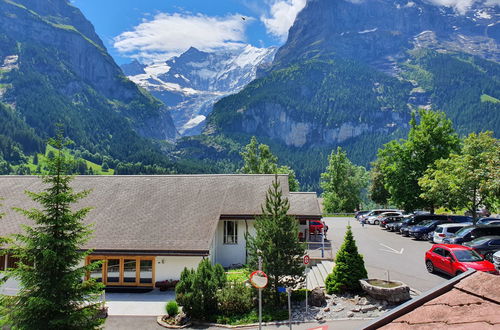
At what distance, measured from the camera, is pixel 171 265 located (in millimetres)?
25359

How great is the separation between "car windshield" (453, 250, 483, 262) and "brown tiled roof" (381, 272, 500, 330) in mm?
20530

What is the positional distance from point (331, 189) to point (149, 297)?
66.6 metres

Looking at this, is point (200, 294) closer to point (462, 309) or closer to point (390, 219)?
point (462, 309)

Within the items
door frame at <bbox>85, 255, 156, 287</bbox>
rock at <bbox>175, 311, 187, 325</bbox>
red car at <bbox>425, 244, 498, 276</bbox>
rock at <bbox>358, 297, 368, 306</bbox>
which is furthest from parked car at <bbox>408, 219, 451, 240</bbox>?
rock at <bbox>175, 311, 187, 325</bbox>

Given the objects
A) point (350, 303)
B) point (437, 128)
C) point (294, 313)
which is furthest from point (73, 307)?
point (437, 128)

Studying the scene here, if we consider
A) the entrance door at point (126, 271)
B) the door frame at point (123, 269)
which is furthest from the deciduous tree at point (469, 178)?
the entrance door at point (126, 271)

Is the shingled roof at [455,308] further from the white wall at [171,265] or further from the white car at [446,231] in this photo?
the white car at [446,231]

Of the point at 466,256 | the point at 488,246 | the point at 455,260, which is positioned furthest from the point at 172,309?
the point at 488,246

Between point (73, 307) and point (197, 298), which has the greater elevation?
point (73, 307)

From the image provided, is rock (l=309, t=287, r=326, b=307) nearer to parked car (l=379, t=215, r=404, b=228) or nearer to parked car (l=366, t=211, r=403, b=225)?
parked car (l=379, t=215, r=404, b=228)

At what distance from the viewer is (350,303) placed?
768 inches

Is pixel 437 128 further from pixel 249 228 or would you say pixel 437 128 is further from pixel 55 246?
pixel 55 246

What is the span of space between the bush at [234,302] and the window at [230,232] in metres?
9.86

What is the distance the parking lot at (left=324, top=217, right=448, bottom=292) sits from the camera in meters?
22.5
